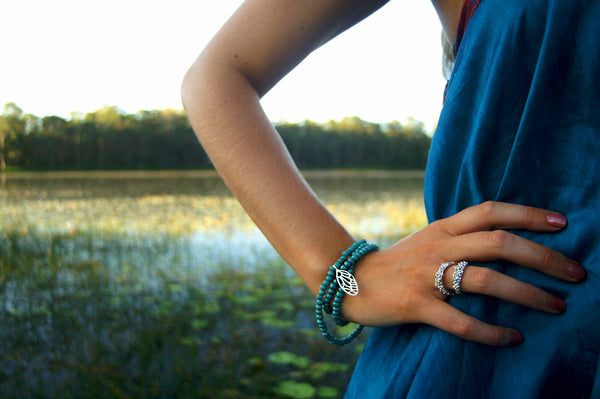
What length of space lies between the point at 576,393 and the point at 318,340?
2181 millimetres

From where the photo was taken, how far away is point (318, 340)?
8.43 ft

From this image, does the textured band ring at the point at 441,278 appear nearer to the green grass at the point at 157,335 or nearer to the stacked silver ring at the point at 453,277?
the stacked silver ring at the point at 453,277

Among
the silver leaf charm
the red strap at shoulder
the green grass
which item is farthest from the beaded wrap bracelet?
the green grass

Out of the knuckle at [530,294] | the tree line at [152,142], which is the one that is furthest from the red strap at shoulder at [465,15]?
the tree line at [152,142]

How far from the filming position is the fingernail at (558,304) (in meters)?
0.49

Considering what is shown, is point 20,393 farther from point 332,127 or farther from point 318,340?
point 332,127

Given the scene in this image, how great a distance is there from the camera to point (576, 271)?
0.49 m

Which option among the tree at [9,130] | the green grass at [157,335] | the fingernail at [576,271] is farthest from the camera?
the tree at [9,130]

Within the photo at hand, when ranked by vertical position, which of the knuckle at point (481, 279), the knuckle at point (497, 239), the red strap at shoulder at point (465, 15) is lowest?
the knuckle at point (481, 279)

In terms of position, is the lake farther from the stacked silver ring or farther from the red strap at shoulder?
the red strap at shoulder

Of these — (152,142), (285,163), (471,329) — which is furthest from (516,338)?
(152,142)

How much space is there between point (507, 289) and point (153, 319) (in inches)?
102

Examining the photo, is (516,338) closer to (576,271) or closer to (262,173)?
(576,271)

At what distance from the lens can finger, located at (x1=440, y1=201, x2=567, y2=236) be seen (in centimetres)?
52
